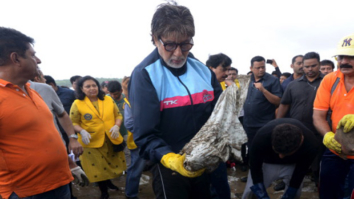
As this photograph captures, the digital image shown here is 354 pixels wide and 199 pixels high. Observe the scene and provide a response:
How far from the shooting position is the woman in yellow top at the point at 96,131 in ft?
12.7

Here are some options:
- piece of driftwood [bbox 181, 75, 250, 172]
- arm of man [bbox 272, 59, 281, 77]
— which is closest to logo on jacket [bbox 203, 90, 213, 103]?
piece of driftwood [bbox 181, 75, 250, 172]

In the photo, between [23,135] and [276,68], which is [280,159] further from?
[276,68]

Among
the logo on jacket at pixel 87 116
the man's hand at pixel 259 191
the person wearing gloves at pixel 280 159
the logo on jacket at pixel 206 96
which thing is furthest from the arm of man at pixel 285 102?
the logo on jacket at pixel 87 116

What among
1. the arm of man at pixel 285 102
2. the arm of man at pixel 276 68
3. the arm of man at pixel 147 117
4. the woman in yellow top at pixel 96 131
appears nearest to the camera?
the arm of man at pixel 147 117

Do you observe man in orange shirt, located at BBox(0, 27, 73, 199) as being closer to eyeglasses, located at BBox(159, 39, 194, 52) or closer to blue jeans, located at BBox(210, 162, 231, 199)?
eyeglasses, located at BBox(159, 39, 194, 52)

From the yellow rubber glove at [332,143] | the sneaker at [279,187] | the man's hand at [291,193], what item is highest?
the yellow rubber glove at [332,143]

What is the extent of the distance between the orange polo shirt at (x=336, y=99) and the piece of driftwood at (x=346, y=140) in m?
0.23

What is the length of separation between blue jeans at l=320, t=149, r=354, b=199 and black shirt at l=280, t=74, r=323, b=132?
1232 mm

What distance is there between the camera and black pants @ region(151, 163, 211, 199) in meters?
1.71

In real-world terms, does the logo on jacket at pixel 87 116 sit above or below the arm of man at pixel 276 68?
below

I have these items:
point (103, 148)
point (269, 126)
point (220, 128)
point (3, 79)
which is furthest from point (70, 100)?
point (220, 128)

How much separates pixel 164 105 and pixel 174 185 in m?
0.54

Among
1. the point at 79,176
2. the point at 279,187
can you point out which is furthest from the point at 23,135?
the point at 279,187

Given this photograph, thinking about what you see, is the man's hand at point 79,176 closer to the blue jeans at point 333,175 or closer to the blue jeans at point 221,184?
the blue jeans at point 221,184
